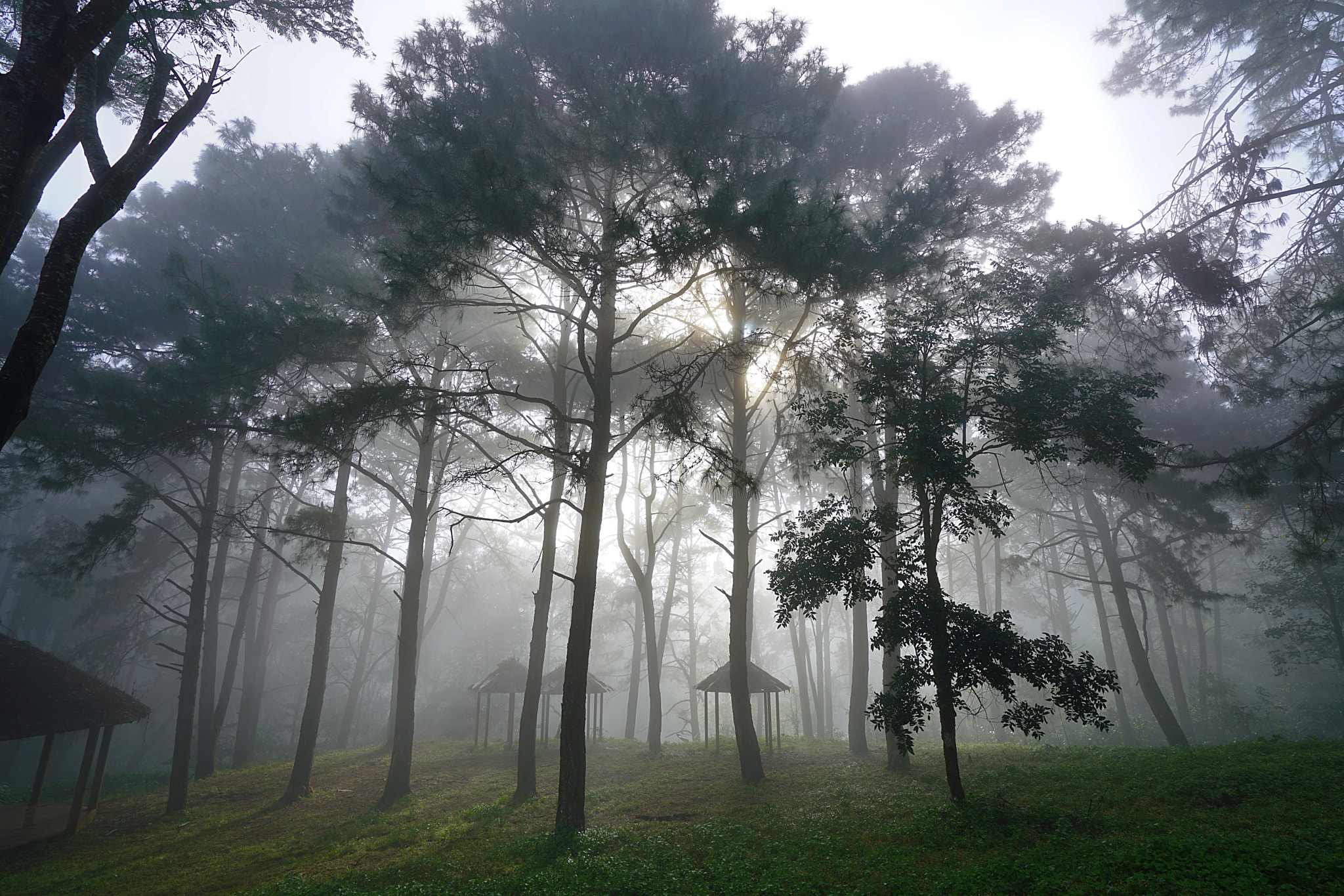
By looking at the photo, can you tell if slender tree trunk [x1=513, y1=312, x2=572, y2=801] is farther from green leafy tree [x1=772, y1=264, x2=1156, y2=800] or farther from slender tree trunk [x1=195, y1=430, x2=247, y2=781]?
slender tree trunk [x1=195, y1=430, x2=247, y2=781]

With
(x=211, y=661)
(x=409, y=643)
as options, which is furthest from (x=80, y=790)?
(x=211, y=661)

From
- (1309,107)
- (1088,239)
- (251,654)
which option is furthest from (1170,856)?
(251,654)

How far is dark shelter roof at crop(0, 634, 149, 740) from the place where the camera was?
1041cm

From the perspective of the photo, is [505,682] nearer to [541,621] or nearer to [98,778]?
[541,621]

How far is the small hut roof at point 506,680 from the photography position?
21.0m

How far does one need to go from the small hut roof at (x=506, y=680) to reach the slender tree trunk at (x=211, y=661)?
7564 millimetres

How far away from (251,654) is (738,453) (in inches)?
833

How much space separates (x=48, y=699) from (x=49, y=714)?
0.42 m

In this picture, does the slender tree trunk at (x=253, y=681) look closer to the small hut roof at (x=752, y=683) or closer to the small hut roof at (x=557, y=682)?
the small hut roof at (x=557, y=682)

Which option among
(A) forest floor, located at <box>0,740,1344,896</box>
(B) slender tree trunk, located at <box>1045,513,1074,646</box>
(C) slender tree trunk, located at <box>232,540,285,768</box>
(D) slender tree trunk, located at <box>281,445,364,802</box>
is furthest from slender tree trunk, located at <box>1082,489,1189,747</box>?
(C) slender tree trunk, located at <box>232,540,285,768</box>

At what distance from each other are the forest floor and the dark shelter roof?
2.06 m

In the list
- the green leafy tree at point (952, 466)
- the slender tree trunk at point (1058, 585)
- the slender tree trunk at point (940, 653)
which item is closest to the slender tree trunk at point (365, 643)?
the green leafy tree at point (952, 466)

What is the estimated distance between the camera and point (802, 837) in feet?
25.0

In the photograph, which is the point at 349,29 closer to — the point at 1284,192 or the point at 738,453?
the point at 738,453
